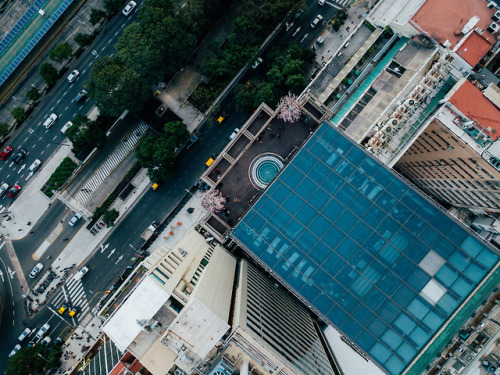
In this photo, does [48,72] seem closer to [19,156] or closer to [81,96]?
[81,96]

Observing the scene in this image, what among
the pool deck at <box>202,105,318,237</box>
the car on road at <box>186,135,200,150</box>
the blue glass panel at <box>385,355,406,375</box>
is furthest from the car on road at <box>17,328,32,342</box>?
the blue glass panel at <box>385,355,406,375</box>

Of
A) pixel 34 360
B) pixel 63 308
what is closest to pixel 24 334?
pixel 34 360

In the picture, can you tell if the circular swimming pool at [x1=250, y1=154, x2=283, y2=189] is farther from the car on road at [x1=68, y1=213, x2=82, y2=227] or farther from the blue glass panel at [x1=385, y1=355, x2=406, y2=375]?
the car on road at [x1=68, y1=213, x2=82, y2=227]

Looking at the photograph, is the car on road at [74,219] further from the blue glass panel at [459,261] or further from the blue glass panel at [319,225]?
the blue glass panel at [459,261]

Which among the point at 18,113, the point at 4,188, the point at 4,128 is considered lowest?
the point at 4,188

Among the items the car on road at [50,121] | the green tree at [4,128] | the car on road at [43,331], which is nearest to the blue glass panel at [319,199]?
the car on road at [50,121]

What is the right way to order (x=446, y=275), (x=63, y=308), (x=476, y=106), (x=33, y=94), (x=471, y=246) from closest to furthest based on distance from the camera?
(x=471, y=246), (x=446, y=275), (x=476, y=106), (x=33, y=94), (x=63, y=308)
